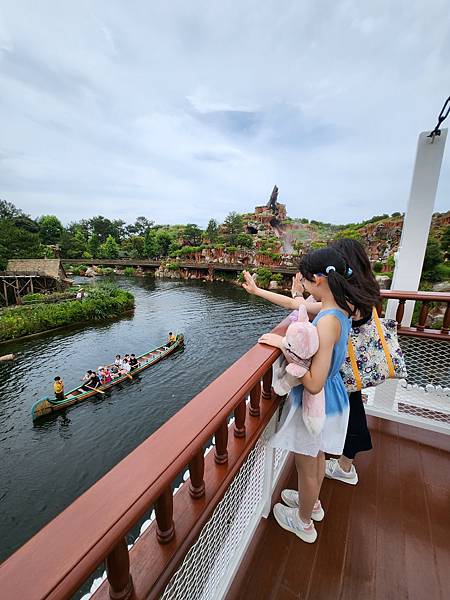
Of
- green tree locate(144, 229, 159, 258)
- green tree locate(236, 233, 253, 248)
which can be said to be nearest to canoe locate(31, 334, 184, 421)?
green tree locate(236, 233, 253, 248)

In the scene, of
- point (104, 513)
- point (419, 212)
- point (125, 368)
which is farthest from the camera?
point (125, 368)

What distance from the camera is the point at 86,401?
6.78 meters

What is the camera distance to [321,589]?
1.01 metres

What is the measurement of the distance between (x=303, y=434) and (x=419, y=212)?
1.53 meters

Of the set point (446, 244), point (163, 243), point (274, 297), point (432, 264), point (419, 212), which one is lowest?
point (274, 297)

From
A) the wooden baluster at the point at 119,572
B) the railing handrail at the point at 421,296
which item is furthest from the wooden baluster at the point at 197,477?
the railing handrail at the point at 421,296

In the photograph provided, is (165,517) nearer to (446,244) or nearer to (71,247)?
(446,244)

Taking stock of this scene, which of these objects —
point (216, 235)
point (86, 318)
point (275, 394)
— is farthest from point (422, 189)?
point (216, 235)

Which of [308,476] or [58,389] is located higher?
[308,476]

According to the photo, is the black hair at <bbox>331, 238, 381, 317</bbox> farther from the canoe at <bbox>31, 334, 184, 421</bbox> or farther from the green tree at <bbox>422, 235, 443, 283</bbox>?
the green tree at <bbox>422, 235, 443, 283</bbox>

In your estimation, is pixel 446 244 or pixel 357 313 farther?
pixel 446 244

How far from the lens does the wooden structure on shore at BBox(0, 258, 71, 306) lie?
14.6 m

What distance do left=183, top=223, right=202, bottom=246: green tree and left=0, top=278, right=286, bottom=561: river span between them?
2154cm

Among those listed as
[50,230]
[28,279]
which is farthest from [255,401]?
[50,230]
